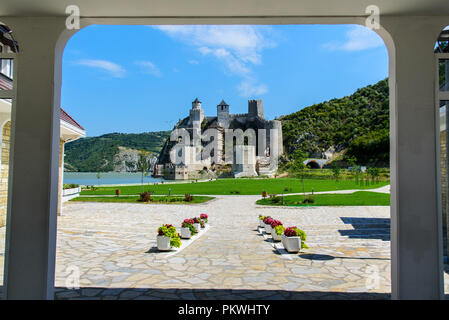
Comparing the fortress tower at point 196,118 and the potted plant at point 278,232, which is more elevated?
the fortress tower at point 196,118

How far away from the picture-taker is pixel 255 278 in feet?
16.8

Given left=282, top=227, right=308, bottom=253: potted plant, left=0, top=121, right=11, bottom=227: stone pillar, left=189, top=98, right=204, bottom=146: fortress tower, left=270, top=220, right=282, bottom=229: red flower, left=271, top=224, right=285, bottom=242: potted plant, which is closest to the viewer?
left=282, top=227, right=308, bottom=253: potted plant

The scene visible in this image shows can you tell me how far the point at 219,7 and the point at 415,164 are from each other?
105 inches

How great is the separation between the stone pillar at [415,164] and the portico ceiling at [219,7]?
0.79ft

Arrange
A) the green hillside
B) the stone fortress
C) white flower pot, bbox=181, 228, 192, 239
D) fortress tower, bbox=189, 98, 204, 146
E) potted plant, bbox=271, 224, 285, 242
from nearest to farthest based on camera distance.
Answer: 1. potted plant, bbox=271, 224, 285, 242
2. white flower pot, bbox=181, 228, 192, 239
3. the green hillside
4. the stone fortress
5. fortress tower, bbox=189, 98, 204, 146

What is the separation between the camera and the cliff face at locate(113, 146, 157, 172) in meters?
99.1

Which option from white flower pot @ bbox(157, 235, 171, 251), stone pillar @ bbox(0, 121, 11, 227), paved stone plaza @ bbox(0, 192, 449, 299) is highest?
stone pillar @ bbox(0, 121, 11, 227)

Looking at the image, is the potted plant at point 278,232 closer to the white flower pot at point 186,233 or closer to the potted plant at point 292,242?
the potted plant at point 292,242

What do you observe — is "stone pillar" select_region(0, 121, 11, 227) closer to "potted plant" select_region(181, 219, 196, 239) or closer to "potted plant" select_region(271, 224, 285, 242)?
"potted plant" select_region(181, 219, 196, 239)

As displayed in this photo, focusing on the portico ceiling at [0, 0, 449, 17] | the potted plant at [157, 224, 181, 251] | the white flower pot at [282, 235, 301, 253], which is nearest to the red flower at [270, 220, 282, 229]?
the white flower pot at [282, 235, 301, 253]

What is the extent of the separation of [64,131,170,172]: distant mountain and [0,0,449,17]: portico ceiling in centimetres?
9072

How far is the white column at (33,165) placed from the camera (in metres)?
3.27

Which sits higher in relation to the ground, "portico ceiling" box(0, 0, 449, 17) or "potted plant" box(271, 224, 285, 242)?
"portico ceiling" box(0, 0, 449, 17)

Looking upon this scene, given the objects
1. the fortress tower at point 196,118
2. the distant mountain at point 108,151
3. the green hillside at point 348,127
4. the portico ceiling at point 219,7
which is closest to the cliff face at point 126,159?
the distant mountain at point 108,151
